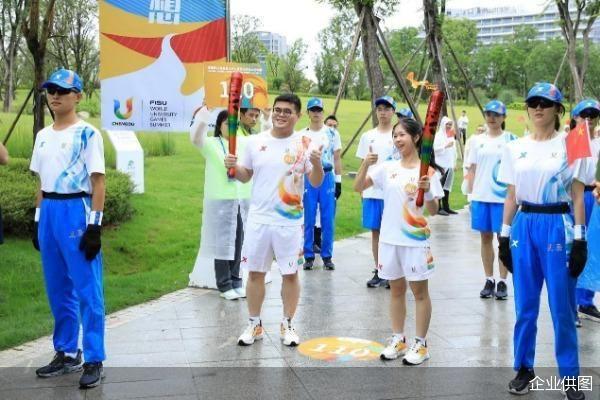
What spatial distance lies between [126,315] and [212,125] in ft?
7.03

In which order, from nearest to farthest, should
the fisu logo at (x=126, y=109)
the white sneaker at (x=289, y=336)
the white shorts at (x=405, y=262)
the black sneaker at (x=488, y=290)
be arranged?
the white shorts at (x=405, y=262) → the white sneaker at (x=289, y=336) → the black sneaker at (x=488, y=290) → the fisu logo at (x=126, y=109)

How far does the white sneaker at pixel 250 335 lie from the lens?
547cm

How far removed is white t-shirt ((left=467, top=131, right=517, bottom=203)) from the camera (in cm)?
698

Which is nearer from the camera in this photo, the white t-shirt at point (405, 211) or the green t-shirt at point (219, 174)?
the white t-shirt at point (405, 211)

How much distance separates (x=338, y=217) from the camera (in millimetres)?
12352

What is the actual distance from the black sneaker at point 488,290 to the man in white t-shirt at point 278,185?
245 centimetres

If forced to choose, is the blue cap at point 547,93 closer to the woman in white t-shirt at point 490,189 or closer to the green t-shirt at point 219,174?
the woman in white t-shirt at point 490,189

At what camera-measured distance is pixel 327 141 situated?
871 centimetres

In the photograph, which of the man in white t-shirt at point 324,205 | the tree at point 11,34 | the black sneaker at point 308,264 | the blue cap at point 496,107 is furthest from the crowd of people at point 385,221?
the tree at point 11,34

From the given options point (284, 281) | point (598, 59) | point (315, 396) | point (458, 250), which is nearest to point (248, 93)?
point (284, 281)

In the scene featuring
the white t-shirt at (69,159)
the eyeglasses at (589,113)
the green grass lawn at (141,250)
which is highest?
the eyeglasses at (589,113)

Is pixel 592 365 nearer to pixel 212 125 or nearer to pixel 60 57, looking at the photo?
pixel 212 125

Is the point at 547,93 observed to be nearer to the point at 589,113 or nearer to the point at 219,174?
the point at 589,113

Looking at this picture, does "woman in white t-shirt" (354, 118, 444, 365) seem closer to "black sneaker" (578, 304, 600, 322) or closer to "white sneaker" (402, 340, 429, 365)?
"white sneaker" (402, 340, 429, 365)
